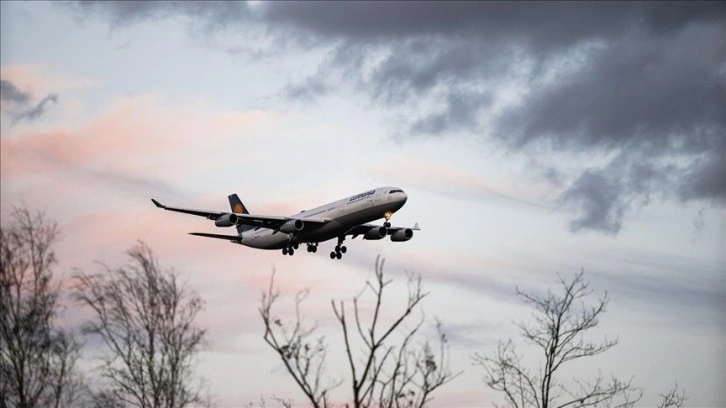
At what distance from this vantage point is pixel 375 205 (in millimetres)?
79312

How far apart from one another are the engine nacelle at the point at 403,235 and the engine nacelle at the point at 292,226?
38.8 feet

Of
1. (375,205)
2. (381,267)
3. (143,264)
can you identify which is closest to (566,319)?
(143,264)

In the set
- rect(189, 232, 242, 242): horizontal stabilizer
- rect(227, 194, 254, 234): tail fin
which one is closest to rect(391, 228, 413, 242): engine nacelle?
rect(189, 232, 242, 242): horizontal stabilizer

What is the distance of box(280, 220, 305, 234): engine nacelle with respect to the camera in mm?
83562

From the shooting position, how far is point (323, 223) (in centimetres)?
8362

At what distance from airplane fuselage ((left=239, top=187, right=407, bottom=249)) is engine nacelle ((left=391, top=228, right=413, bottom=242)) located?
8.26 meters

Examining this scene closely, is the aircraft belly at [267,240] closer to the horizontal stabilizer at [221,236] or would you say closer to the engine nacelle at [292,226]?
the horizontal stabilizer at [221,236]

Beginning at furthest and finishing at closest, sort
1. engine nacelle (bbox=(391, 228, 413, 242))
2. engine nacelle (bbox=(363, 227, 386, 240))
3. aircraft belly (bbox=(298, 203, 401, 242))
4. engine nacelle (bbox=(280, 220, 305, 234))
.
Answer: engine nacelle (bbox=(391, 228, 413, 242)), engine nacelle (bbox=(363, 227, 386, 240)), engine nacelle (bbox=(280, 220, 305, 234)), aircraft belly (bbox=(298, 203, 401, 242))

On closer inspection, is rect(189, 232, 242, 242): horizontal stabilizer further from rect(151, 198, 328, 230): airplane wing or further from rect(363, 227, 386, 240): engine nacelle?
rect(363, 227, 386, 240): engine nacelle

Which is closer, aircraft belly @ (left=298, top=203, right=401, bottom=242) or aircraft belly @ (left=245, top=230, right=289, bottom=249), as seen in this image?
aircraft belly @ (left=298, top=203, right=401, bottom=242)

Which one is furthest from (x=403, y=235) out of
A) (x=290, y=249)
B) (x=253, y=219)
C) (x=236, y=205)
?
(x=236, y=205)

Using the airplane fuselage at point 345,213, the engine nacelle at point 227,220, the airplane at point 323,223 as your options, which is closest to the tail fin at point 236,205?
the airplane at point 323,223

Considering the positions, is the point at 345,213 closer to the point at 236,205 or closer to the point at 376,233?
the point at 376,233

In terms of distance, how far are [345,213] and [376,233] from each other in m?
8.24
